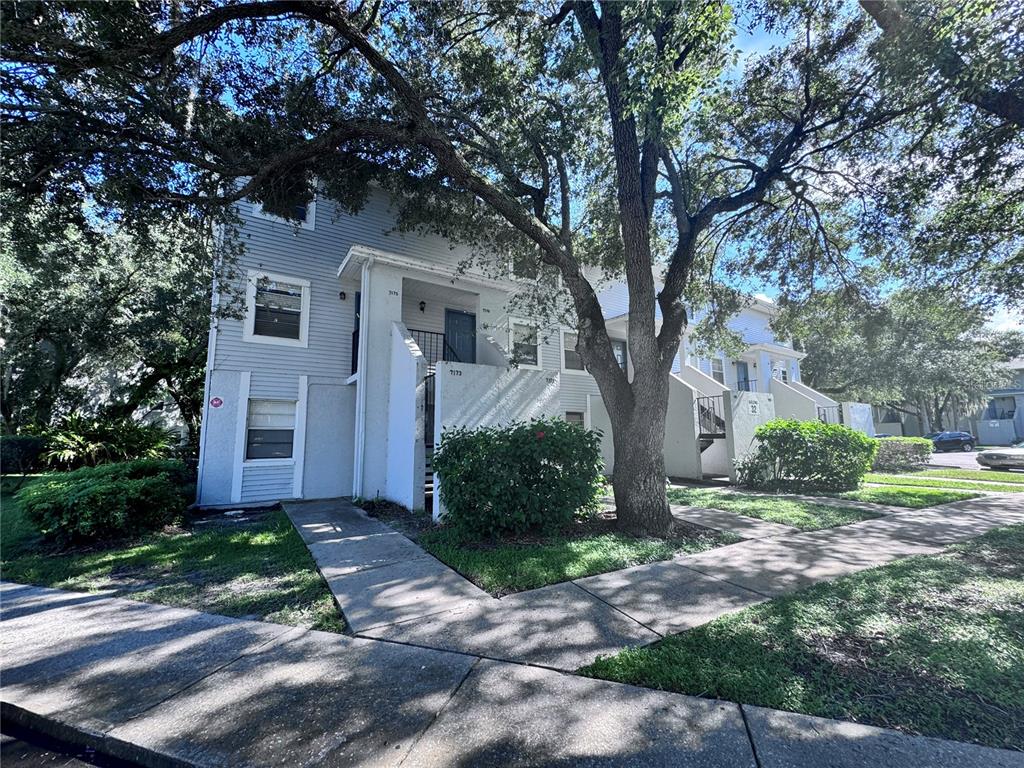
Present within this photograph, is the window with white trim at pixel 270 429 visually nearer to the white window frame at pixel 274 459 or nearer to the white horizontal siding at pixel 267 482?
the white window frame at pixel 274 459

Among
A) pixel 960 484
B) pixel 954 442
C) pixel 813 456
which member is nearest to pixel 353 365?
pixel 813 456

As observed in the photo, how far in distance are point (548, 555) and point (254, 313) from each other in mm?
8686

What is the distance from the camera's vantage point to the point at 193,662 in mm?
3078

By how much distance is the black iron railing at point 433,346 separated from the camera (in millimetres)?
11266

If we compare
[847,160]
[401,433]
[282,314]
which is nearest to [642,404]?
[401,433]

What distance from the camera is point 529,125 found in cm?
836

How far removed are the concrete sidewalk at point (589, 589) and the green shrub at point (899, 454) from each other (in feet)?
37.2

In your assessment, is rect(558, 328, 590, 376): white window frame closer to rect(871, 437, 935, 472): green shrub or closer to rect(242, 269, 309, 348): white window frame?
rect(242, 269, 309, 348): white window frame

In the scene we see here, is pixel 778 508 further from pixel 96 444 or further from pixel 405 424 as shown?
pixel 96 444

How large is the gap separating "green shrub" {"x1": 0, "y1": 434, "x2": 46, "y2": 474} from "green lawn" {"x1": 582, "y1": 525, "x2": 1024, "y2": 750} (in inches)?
688

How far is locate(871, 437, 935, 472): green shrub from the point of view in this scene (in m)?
16.4

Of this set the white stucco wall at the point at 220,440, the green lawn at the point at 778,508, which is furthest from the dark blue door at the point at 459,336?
the green lawn at the point at 778,508

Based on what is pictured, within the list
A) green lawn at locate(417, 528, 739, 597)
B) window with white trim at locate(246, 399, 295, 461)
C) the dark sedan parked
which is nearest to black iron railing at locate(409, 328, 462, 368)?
window with white trim at locate(246, 399, 295, 461)

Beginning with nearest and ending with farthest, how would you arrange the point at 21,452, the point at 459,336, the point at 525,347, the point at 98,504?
the point at 98,504 → the point at 459,336 → the point at 525,347 → the point at 21,452
